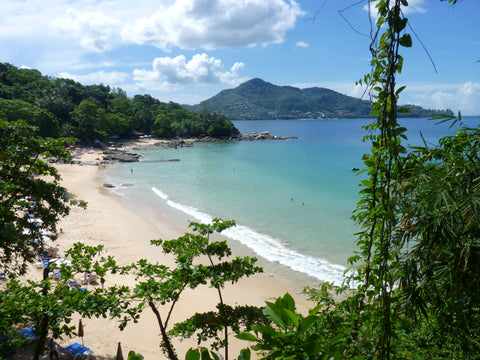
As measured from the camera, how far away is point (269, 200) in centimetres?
2614

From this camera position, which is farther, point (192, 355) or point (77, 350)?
point (77, 350)

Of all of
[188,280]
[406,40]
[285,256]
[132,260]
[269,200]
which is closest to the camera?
[406,40]

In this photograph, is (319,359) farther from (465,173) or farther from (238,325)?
(238,325)

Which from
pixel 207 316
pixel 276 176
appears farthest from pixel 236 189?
pixel 207 316

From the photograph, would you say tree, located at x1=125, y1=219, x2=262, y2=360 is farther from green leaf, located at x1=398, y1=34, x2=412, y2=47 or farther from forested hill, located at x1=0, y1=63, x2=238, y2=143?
forested hill, located at x1=0, y1=63, x2=238, y2=143

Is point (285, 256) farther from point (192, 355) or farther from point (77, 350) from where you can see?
point (192, 355)

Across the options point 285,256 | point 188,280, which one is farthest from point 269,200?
point 188,280

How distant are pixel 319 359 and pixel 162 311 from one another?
10658 millimetres

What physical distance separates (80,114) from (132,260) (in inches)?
2108

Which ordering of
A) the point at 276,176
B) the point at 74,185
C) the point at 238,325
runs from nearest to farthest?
1. the point at 238,325
2. the point at 74,185
3. the point at 276,176

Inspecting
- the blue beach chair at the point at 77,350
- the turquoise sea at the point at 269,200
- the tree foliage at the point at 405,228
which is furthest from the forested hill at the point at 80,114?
the tree foliage at the point at 405,228

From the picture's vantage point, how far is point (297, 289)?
41.4 ft

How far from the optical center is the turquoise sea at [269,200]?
51.4 feet

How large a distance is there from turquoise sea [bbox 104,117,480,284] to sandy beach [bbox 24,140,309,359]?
4.75 ft
